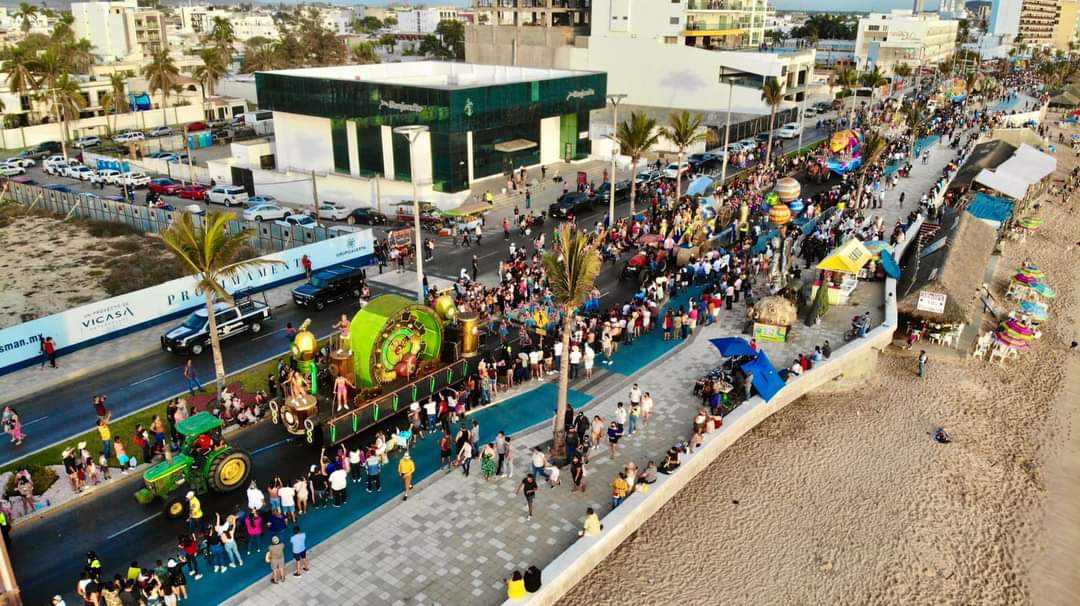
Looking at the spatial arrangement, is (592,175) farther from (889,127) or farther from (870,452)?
(870,452)

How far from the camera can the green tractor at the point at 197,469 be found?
19141 mm

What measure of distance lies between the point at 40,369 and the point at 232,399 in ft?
31.1

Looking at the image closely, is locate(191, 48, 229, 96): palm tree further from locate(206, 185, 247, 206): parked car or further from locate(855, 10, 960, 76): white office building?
locate(855, 10, 960, 76): white office building

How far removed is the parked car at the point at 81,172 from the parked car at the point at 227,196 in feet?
45.9

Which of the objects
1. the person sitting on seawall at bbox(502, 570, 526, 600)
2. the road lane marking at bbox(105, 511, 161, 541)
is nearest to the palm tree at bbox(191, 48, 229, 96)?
the road lane marking at bbox(105, 511, 161, 541)

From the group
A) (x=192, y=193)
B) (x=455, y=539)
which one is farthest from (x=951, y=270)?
(x=192, y=193)

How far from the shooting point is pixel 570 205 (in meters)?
47.8

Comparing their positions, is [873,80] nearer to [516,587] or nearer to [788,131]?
[788,131]

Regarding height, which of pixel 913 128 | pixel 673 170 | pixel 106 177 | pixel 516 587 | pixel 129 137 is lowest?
pixel 516 587

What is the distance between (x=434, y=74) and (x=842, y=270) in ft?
145

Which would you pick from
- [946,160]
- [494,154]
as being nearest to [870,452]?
[494,154]

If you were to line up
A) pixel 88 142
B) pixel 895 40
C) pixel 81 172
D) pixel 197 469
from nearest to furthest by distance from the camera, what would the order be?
pixel 197 469 → pixel 81 172 → pixel 88 142 → pixel 895 40

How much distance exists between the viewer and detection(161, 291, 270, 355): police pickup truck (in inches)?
1109

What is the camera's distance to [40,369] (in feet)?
89.2
